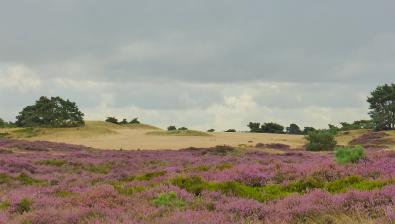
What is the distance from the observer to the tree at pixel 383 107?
71.2 meters

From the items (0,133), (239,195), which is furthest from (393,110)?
(239,195)

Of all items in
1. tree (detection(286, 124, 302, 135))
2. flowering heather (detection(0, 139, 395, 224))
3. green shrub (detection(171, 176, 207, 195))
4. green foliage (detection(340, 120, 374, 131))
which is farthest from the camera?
tree (detection(286, 124, 302, 135))

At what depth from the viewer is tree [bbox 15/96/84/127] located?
241ft

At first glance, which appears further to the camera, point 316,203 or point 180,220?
point 316,203

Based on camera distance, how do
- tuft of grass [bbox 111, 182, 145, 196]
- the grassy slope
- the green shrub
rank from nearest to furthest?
the green shrub < tuft of grass [bbox 111, 182, 145, 196] < the grassy slope

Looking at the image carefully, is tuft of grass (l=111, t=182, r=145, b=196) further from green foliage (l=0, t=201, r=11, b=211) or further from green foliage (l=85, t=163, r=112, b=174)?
green foliage (l=85, t=163, r=112, b=174)

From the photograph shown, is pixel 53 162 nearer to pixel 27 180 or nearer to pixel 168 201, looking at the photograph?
pixel 27 180

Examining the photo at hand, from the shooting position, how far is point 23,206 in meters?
11.1

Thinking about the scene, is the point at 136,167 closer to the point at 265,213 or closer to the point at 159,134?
the point at 265,213

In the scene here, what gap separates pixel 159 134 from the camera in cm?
7206

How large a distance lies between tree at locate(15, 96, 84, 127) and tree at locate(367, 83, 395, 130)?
41.3 meters

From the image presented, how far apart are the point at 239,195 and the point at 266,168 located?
4344 mm

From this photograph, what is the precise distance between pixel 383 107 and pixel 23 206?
225 feet

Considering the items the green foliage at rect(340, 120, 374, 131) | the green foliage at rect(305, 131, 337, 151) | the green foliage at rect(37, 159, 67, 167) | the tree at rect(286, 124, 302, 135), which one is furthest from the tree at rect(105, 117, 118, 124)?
the green foliage at rect(37, 159, 67, 167)
